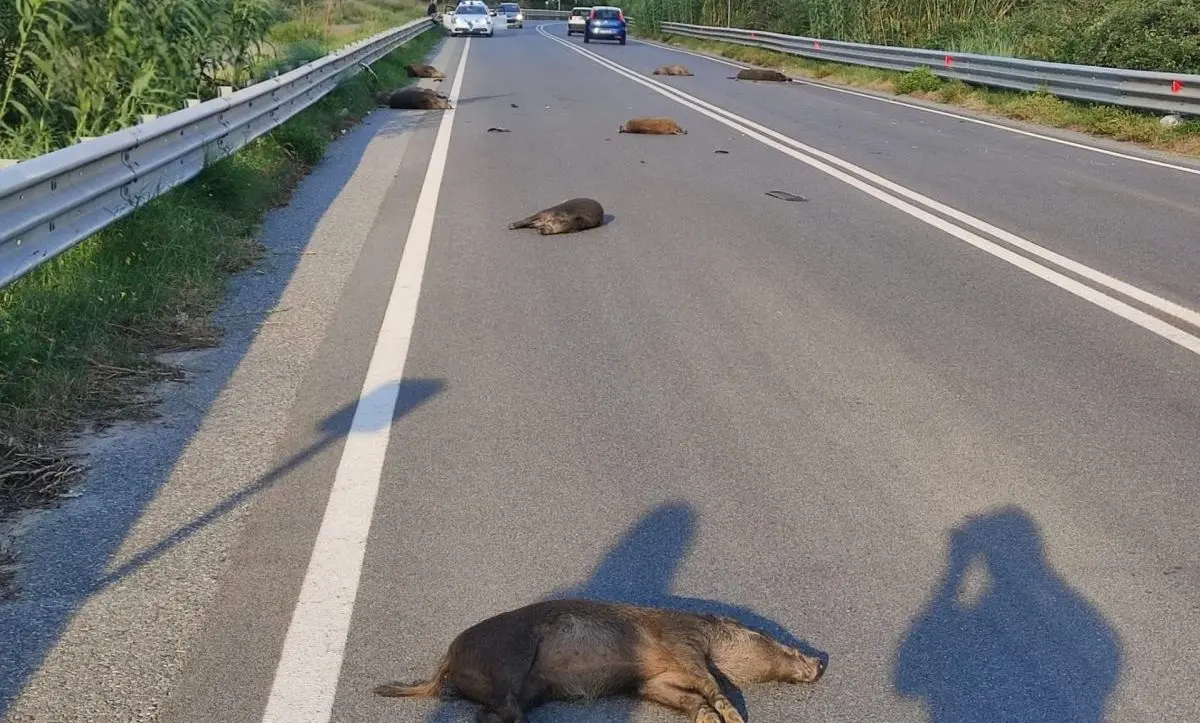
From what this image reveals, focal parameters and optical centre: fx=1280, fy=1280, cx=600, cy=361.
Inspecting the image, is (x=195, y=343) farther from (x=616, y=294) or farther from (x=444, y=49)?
(x=444, y=49)

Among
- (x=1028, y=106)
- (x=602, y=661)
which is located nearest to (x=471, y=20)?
(x=1028, y=106)

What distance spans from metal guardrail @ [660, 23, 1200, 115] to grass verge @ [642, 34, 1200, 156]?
0.54 feet

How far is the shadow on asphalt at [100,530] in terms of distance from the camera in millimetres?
3760

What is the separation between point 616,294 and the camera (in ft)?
26.5

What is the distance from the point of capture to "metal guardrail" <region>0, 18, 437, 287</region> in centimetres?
622

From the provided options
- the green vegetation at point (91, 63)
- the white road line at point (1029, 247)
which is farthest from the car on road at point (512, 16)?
the green vegetation at point (91, 63)

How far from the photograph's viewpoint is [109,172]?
7.76 m

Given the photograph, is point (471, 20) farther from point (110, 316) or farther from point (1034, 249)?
point (110, 316)

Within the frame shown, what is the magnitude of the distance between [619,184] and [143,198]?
17.4 feet

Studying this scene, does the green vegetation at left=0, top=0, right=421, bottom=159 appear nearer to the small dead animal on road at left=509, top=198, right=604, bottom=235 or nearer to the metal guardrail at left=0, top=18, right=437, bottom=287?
the metal guardrail at left=0, top=18, right=437, bottom=287

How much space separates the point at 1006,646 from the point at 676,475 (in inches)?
63.8

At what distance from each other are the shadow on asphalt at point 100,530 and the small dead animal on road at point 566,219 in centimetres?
318

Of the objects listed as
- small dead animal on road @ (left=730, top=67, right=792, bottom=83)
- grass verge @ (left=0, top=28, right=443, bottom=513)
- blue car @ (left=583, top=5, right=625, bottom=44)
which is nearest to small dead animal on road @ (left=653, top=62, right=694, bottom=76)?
small dead animal on road @ (left=730, top=67, right=792, bottom=83)

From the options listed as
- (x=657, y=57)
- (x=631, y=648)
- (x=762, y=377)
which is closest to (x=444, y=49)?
(x=657, y=57)
